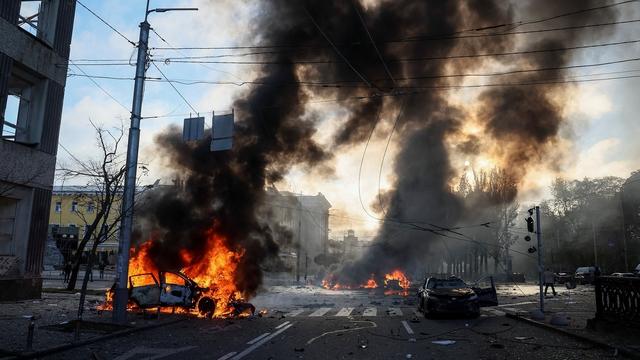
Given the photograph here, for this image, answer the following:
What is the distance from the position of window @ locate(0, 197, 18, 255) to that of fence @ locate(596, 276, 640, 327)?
18251mm

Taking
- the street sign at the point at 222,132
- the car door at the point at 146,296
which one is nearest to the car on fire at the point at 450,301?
the street sign at the point at 222,132

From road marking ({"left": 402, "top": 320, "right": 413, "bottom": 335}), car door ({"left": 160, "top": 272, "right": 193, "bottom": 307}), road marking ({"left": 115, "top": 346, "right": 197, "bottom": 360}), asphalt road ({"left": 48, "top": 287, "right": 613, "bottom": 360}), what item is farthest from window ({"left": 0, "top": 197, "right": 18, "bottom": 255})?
road marking ({"left": 402, "top": 320, "right": 413, "bottom": 335})

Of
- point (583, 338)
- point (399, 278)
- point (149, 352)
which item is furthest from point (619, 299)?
point (399, 278)

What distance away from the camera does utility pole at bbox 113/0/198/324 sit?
1298 cm

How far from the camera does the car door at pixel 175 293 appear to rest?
15.7 meters

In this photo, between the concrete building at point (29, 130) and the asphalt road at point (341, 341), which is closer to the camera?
the asphalt road at point (341, 341)

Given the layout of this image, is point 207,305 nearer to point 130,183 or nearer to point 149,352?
point 130,183

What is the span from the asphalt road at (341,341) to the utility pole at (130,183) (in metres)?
1.25

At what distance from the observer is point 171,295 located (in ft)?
51.7

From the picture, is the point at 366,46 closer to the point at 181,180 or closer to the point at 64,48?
the point at 181,180

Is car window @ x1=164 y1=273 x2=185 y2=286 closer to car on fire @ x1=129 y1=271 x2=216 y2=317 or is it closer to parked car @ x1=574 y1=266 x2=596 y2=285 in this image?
car on fire @ x1=129 y1=271 x2=216 y2=317

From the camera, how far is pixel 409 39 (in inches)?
722

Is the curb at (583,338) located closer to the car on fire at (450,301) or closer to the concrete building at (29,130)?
the car on fire at (450,301)

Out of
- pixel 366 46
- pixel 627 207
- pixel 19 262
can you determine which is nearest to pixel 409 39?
pixel 366 46
